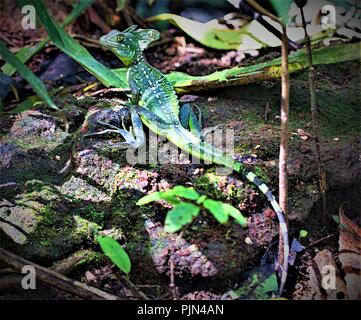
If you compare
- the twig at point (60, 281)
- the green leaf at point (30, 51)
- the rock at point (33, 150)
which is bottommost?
the twig at point (60, 281)

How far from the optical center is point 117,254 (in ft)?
5.82

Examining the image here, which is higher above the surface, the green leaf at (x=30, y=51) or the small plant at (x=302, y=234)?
the green leaf at (x=30, y=51)

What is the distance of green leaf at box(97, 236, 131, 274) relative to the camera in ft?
5.80

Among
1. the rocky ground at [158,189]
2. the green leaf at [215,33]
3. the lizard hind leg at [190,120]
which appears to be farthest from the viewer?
the green leaf at [215,33]

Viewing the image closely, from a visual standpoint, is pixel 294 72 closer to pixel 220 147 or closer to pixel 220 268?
pixel 220 147

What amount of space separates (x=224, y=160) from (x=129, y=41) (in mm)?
1049

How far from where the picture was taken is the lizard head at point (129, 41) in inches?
109

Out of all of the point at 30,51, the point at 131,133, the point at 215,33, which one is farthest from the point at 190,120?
the point at 30,51

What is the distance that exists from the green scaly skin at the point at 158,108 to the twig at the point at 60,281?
676 mm

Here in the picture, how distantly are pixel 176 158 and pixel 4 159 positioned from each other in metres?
0.82

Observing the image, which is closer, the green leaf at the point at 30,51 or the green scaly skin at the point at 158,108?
the green scaly skin at the point at 158,108

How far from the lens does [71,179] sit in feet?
7.16

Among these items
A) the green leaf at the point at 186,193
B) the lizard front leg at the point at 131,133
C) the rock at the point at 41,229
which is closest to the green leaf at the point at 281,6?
the green leaf at the point at 186,193

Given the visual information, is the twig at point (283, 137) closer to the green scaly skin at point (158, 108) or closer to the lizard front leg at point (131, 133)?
the green scaly skin at point (158, 108)
